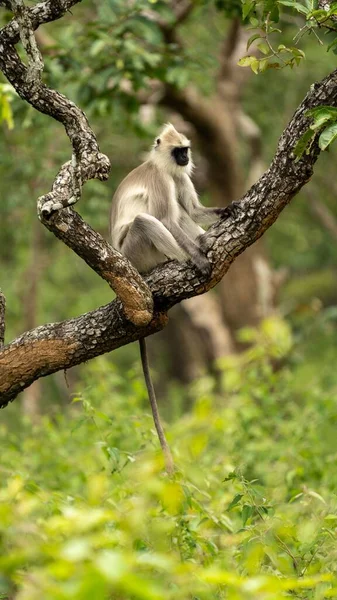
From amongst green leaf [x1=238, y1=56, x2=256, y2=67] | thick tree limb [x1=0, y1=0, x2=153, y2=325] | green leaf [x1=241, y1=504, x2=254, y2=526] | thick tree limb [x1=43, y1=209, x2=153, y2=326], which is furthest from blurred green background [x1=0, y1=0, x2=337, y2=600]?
green leaf [x1=238, y1=56, x2=256, y2=67]

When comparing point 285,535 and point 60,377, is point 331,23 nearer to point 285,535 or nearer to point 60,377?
point 285,535

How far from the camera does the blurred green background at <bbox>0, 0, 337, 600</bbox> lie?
1888 millimetres

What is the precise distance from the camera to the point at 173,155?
4.98 meters

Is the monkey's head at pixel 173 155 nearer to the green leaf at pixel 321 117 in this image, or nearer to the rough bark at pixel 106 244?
the rough bark at pixel 106 244

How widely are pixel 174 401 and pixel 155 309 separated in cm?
511

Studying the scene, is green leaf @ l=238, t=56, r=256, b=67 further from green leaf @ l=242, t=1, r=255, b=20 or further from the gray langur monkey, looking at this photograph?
the gray langur monkey

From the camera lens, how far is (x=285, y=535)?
3100mm

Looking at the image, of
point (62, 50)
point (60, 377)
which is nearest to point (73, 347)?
point (62, 50)

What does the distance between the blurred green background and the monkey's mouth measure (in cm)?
94

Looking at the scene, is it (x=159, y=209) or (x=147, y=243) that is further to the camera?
(x=159, y=209)

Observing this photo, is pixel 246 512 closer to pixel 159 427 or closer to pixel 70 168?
pixel 159 427

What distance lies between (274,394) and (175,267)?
273 cm

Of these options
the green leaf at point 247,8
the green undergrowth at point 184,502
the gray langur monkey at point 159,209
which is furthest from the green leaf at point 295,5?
the green undergrowth at point 184,502

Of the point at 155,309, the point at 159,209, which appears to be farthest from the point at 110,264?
the point at 159,209
